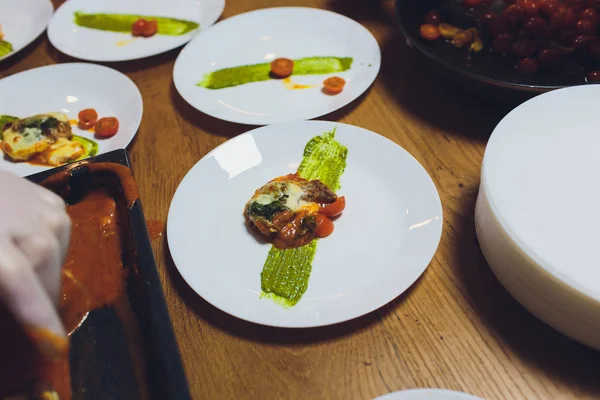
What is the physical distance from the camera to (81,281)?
85 centimetres

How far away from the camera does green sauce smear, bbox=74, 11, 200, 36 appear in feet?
5.36

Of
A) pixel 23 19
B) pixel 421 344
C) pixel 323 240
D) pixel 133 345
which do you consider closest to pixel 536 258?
pixel 421 344

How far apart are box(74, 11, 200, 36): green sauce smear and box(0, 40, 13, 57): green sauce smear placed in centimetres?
23

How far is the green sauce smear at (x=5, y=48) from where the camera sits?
5.31 feet

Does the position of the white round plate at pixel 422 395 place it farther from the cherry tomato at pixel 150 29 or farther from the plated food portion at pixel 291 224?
the cherry tomato at pixel 150 29

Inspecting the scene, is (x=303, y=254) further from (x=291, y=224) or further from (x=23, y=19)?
(x=23, y=19)

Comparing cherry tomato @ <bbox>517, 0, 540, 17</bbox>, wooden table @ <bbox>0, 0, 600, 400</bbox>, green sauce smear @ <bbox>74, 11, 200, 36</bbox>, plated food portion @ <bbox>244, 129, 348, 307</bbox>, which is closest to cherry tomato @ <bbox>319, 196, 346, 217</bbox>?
plated food portion @ <bbox>244, 129, 348, 307</bbox>

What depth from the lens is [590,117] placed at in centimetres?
92

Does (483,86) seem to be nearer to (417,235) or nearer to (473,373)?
(417,235)

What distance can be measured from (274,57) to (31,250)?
1092 millimetres

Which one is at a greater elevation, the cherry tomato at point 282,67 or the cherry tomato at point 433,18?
the cherry tomato at point 433,18

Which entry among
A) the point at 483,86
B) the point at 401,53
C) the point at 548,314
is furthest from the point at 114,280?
the point at 401,53

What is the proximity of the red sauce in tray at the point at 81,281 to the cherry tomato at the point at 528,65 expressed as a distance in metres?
0.98

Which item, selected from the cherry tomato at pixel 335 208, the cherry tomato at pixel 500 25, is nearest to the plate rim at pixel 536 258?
the cherry tomato at pixel 335 208
